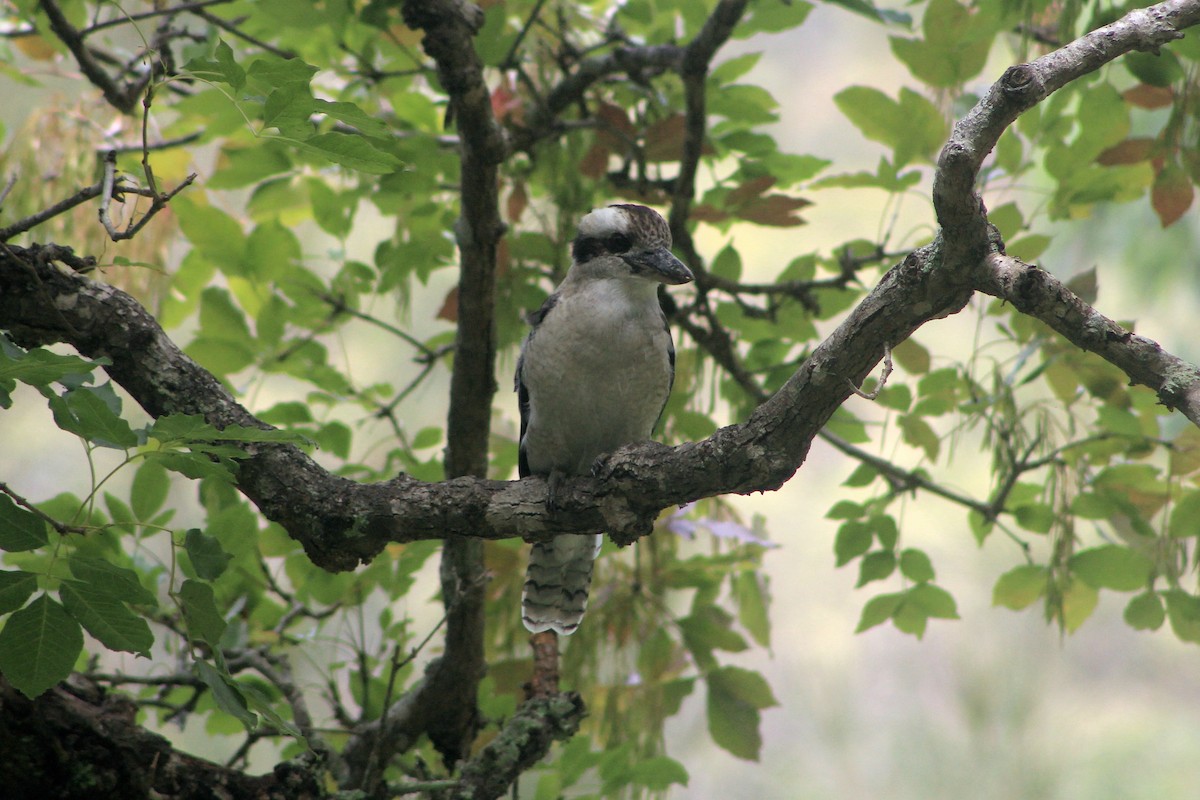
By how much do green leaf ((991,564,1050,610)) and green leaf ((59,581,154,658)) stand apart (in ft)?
7.13

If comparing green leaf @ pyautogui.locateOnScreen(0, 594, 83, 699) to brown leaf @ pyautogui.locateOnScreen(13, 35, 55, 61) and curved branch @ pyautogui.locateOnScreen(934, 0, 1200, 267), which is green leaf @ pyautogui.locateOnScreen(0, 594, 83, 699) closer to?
curved branch @ pyautogui.locateOnScreen(934, 0, 1200, 267)

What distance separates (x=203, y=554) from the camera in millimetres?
1579

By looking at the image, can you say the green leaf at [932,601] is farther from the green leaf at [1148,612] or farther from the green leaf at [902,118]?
the green leaf at [902,118]

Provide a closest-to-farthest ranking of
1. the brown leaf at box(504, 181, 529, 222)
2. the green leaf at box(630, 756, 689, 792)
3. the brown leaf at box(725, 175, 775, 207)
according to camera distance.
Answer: the green leaf at box(630, 756, 689, 792) < the brown leaf at box(725, 175, 775, 207) < the brown leaf at box(504, 181, 529, 222)

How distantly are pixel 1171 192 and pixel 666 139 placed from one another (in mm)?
1301

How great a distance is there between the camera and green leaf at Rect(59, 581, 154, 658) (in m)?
1.44

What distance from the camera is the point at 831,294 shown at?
291 centimetres

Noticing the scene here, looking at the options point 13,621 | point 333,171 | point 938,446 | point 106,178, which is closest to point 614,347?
point 938,446

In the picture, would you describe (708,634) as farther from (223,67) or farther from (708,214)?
(223,67)

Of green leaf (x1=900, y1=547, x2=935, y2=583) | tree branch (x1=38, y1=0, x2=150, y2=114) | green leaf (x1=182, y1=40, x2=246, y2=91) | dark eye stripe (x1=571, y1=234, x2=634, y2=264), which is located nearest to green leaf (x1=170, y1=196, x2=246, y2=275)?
tree branch (x1=38, y1=0, x2=150, y2=114)

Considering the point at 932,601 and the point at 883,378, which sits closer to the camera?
the point at 883,378

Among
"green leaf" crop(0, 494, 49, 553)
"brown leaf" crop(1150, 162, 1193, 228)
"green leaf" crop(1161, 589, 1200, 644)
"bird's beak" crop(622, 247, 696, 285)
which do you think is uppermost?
"brown leaf" crop(1150, 162, 1193, 228)

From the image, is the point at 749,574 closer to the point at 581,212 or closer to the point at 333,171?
the point at 581,212

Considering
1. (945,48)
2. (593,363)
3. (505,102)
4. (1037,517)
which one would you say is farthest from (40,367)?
(1037,517)
